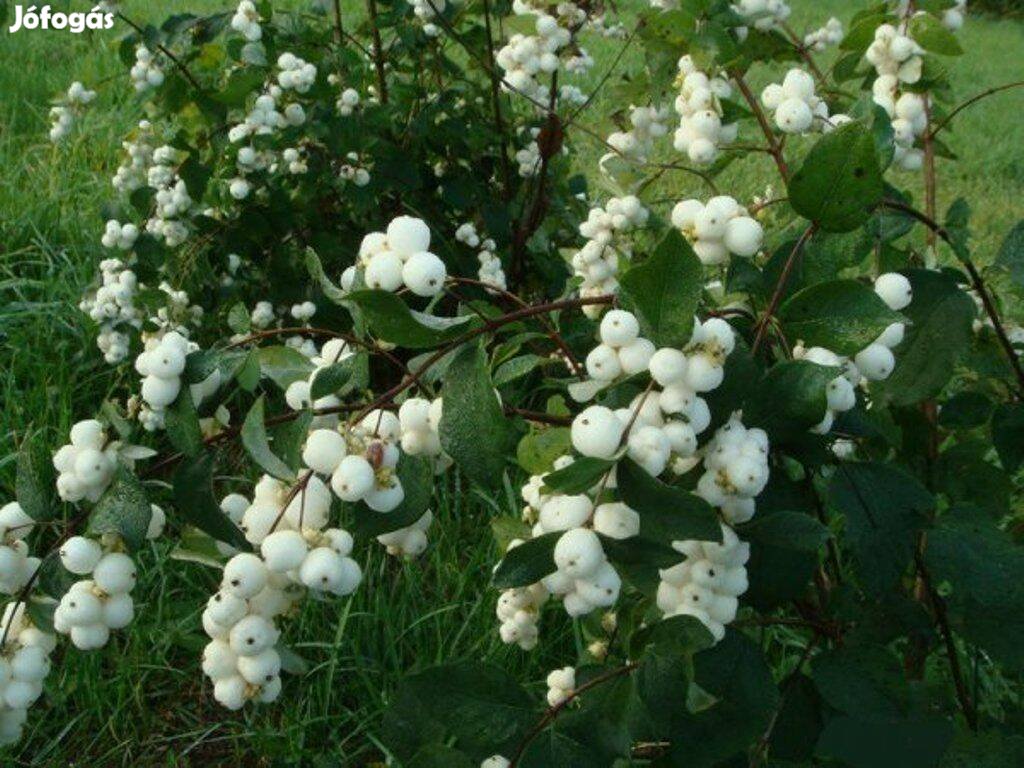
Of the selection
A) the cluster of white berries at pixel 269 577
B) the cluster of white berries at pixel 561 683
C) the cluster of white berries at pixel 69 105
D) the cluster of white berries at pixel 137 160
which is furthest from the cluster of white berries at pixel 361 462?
the cluster of white berries at pixel 69 105

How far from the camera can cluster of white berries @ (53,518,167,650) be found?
102 centimetres

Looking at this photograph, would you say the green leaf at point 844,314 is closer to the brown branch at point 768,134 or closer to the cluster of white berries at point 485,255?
the brown branch at point 768,134

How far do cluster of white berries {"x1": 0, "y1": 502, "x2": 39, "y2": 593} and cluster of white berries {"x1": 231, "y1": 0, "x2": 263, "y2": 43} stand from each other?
1.45m

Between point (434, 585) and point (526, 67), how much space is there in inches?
37.8

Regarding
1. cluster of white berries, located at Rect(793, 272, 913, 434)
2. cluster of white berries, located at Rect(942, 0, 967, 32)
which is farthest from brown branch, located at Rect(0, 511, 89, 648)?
cluster of white berries, located at Rect(942, 0, 967, 32)

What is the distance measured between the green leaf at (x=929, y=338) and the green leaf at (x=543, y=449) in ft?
1.43

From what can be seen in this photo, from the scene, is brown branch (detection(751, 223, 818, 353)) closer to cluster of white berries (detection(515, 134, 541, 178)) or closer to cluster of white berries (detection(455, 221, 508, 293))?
cluster of white berries (detection(455, 221, 508, 293))

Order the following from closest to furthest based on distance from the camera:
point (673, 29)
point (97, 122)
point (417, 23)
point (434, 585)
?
point (673, 29), point (434, 585), point (417, 23), point (97, 122)

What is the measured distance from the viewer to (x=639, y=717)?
3.51 feet

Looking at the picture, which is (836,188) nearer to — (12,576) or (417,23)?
(12,576)

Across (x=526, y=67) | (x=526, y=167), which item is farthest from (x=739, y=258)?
(x=526, y=167)

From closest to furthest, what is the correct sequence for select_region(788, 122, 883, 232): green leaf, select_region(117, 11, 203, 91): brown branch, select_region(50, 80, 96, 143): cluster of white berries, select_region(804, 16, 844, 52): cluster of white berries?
select_region(788, 122, 883, 232): green leaf, select_region(804, 16, 844, 52): cluster of white berries, select_region(117, 11, 203, 91): brown branch, select_region(50, 80, 96, 143): cluster of white berries

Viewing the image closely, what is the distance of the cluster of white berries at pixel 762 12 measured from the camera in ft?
4.92

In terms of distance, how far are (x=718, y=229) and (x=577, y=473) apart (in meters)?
0.27
